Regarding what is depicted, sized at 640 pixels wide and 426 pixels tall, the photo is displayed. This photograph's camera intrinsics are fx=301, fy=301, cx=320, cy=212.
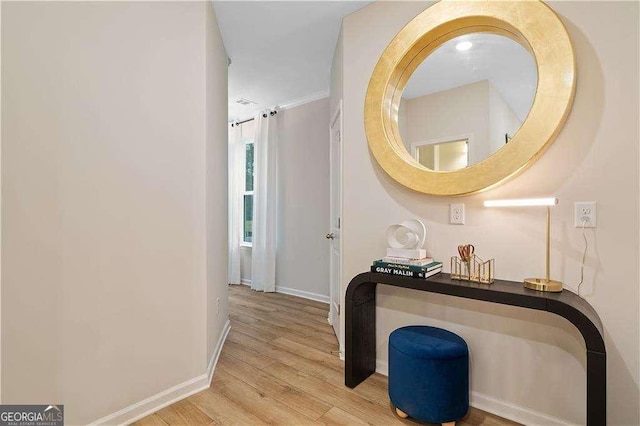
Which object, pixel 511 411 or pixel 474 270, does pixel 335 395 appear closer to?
pixel 511 411

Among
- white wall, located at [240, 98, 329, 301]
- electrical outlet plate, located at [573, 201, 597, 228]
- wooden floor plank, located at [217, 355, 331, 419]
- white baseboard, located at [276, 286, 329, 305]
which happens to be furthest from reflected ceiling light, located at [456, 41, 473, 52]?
white baseboard, located at [276, 286, 329, 305]

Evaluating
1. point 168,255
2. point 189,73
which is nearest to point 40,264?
point 168,255

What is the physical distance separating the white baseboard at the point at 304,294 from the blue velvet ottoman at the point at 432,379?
87.1 inches

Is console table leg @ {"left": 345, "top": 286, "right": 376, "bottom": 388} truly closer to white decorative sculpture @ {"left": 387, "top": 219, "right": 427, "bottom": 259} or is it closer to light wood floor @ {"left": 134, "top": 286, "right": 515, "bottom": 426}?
light wood floor @ {"left": 134, "top": 286, "right": 515, "bottom": 426}

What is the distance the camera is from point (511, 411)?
1.64 m

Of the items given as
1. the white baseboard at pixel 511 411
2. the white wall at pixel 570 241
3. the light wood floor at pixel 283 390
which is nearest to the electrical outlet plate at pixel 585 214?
the white wall at pixel 570 241

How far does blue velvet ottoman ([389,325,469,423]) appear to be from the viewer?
5.09 ft

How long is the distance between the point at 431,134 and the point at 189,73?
1.61m

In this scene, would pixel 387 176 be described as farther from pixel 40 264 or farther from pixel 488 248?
pixel 40 264

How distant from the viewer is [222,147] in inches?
102

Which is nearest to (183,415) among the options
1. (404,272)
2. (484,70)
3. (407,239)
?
(404,272)

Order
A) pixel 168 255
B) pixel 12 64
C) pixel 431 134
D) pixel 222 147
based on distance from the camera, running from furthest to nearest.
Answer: pixel 222 147 → pixel 431 134 → pixel 168 255 → pixel 12 64

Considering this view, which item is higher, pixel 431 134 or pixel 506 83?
pixel 506 83

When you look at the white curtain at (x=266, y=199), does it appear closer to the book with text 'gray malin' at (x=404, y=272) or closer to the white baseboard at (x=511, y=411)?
the book with text 'gray malin' at (x=404, y=272)
